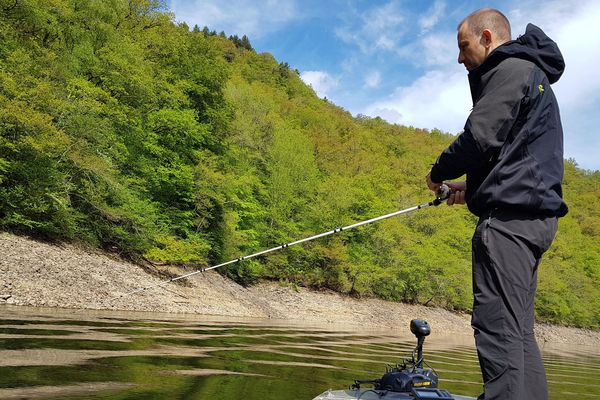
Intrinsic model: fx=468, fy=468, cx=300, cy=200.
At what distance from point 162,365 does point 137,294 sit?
12.9m

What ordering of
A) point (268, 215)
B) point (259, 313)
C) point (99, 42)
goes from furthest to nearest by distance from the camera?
point (268, 215)
point (99, 42)
point (259, 313)

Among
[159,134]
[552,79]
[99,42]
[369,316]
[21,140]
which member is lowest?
[369,316]

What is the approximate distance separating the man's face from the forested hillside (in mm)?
19408

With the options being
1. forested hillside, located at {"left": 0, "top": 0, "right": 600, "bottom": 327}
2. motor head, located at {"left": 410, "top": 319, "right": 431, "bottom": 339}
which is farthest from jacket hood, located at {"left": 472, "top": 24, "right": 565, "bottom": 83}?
forested hillside, located at {"left": 0, "top": 0, "right": 600, "bottom": 327}

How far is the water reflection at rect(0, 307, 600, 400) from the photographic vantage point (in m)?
5.18

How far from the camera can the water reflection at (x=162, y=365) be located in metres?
5.18

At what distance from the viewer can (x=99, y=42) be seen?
31266 mm

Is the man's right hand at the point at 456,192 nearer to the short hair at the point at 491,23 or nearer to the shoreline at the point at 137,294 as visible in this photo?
the short hair at the point at 491,23

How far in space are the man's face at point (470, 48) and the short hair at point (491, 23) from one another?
34 mm

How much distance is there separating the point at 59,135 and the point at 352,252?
2952 centimetres

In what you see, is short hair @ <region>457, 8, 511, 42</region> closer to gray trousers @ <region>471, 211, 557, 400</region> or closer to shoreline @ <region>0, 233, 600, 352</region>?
gray trousers @ <region>471, 211, 557, 400</region>

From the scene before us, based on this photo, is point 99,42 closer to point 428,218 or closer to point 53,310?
point 53,310

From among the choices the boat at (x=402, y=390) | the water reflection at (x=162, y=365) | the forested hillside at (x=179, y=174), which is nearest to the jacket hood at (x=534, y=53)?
the boat at (x=402, y=390)

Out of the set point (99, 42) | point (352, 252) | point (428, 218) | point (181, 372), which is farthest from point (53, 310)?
point (428, 218)
